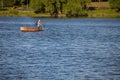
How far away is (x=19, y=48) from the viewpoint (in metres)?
69.2

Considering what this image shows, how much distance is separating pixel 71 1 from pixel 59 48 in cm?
12922

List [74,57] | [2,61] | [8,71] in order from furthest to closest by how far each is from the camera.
→ [74,57], [2,61], [8,71]

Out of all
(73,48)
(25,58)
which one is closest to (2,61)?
(25,58)

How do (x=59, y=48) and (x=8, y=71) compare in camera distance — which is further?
(x=59, y=48)

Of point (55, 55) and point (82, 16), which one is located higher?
point (55, 55)

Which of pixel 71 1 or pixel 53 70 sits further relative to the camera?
pixel 71 1

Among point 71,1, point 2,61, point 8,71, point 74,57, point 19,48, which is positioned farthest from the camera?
point 71,1

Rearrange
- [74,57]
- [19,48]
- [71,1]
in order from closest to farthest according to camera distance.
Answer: [74,57]
[19,48]
[71,1]

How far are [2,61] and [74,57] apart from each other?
8.86 metres

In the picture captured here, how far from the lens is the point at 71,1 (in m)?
198

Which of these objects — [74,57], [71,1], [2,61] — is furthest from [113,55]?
[71,1]

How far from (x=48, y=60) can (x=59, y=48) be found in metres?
15.0

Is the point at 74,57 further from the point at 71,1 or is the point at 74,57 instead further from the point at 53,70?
the point at 71,1

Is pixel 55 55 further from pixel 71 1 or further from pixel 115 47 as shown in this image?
pixel 71 1
